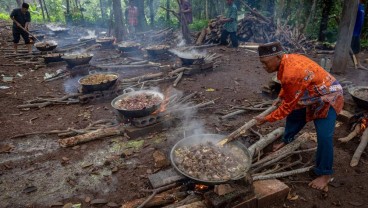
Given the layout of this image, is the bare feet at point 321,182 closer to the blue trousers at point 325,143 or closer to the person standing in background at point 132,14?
the blue trousers at point 325,143

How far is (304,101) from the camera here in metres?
3.73

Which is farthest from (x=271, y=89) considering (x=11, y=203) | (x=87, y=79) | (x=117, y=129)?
(x=11, y=203)

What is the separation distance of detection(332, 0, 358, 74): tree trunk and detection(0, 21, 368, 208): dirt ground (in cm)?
61

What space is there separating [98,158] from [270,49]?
3901 mm

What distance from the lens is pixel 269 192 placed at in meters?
3.71

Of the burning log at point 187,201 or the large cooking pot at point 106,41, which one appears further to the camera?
the large cooking pot at point 106,41

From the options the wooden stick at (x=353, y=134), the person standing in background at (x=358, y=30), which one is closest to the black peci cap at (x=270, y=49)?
the wooden stick at (x=353, y=134)

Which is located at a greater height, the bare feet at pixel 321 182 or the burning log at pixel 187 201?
the burning log at pixel 187 201

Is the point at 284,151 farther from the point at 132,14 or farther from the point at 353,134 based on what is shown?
the point at 132,14

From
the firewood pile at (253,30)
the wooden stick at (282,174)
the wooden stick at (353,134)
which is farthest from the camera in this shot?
the firewood pile at (253,30)

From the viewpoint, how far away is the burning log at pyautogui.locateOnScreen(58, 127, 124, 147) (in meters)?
5.65

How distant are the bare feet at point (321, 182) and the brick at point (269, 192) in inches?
23.5

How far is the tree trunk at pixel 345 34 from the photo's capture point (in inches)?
328

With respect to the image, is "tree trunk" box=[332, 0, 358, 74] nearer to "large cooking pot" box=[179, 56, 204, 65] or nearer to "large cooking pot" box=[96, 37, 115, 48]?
"large cooking pot" box=[179, 56, 204, 65]
